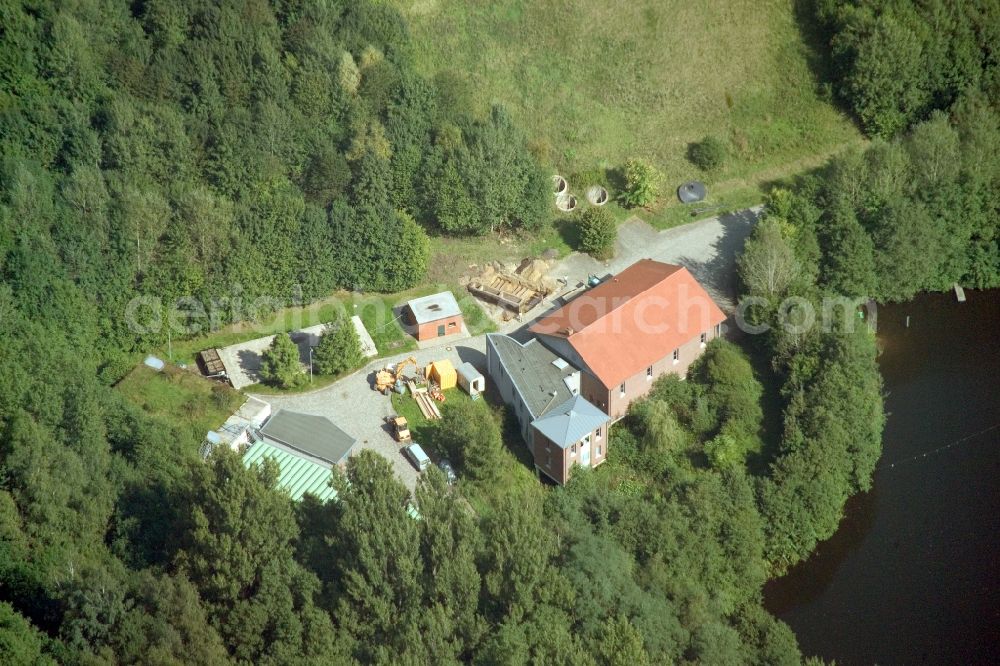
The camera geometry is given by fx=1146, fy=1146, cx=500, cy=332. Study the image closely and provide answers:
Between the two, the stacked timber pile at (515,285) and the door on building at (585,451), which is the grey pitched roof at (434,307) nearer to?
the stacked timber pile at (515,285)

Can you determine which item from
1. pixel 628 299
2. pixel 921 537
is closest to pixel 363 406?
pixel 628 299

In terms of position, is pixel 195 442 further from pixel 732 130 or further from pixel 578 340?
pixel 732 130

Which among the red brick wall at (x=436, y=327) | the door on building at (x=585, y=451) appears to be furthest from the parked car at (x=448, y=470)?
the red brick wall at (x=436, y=327)

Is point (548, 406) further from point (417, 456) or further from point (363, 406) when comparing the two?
point (363, 406)

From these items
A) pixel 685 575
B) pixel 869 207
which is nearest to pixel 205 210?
pixel 685 575

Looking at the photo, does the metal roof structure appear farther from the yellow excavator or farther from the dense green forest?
the yellow excavator

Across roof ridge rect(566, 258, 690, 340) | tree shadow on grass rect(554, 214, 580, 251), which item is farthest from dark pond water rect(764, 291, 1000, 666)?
tree shadow on grass rect(554, 214, 580, 251)

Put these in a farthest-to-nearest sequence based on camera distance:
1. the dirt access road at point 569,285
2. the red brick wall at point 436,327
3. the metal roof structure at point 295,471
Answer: the red brick wall at point 436,327 < the dirt access road at point 569,285 < the metal roof structure at point 295,471
